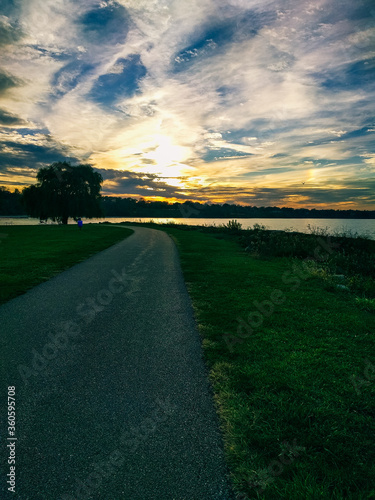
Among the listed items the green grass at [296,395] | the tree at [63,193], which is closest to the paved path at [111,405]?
the green grass at [296,395]

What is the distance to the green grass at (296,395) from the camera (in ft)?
7.34

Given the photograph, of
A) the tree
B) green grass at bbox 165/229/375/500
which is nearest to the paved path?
green grass at bbox 165/229/375/500

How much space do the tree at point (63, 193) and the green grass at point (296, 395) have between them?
4485 cm

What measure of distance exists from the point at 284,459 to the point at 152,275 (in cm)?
772

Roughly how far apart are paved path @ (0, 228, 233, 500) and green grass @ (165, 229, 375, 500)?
286mm

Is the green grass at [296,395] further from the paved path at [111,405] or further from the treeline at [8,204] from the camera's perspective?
the treeline at [8,204]

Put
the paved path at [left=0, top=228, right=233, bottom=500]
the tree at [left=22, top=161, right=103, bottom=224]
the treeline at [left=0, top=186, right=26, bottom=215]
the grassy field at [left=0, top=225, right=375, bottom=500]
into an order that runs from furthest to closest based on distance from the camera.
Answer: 1. the treeline at [left=0, top=186, right=26, bottom=215]
2. the tree at [left=22, top=161, right=103, bottom=224]
3. the grassy field at [left=0, top=225, right=375, bottom=500]
4. the paved path at [left=0, top=228, right=233, bottom=500]

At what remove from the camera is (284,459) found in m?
2.40

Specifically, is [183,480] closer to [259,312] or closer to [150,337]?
[150,337]

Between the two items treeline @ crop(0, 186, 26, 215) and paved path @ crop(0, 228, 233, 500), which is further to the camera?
treeline @ crop(0, 186, 26, 215)

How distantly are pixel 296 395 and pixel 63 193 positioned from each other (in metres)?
50.1

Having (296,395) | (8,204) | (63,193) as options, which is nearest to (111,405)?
(296,395)

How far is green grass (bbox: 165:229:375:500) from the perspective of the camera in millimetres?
2236

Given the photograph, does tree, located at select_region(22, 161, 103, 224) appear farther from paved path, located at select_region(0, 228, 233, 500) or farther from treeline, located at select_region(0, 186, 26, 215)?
treeline, located at select_region(0, 186, 26, 215)
